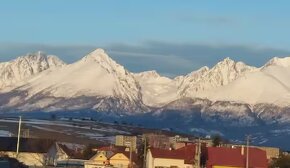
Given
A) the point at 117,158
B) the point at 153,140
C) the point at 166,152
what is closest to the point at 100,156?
the point at 117,158

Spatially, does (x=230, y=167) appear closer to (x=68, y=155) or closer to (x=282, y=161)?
(x=282, y=161)

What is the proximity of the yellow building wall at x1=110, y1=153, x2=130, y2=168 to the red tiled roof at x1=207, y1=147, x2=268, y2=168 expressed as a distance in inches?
393

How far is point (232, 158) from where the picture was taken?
97.1 m

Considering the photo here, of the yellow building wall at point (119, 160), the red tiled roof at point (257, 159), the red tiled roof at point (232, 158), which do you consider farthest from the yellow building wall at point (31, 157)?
the red tiled roof at point (257, 159)

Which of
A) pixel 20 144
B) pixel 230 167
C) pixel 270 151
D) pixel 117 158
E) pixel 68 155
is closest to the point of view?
pixel 230 167

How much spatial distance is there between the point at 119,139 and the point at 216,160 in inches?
3197

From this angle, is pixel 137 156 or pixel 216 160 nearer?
pixel 216 160

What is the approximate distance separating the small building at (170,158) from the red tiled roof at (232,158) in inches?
81.5

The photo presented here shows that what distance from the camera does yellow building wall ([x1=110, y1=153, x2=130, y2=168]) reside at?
339ft

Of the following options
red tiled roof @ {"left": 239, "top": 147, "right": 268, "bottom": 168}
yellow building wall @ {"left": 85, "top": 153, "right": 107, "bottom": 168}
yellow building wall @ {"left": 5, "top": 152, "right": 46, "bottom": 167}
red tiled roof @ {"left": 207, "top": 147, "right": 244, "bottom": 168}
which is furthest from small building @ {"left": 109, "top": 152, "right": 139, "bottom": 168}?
red tiled roof @ {"left": 239, "top": 147, "right": 268, "bottom": 168}

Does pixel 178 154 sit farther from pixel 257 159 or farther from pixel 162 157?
pixel 257 159

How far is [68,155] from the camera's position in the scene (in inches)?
4919

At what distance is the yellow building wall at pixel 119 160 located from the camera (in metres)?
103

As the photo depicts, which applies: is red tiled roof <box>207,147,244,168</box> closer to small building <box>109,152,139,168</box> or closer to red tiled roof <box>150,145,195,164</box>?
red tiled roof <box>150,145,195,164</box>
